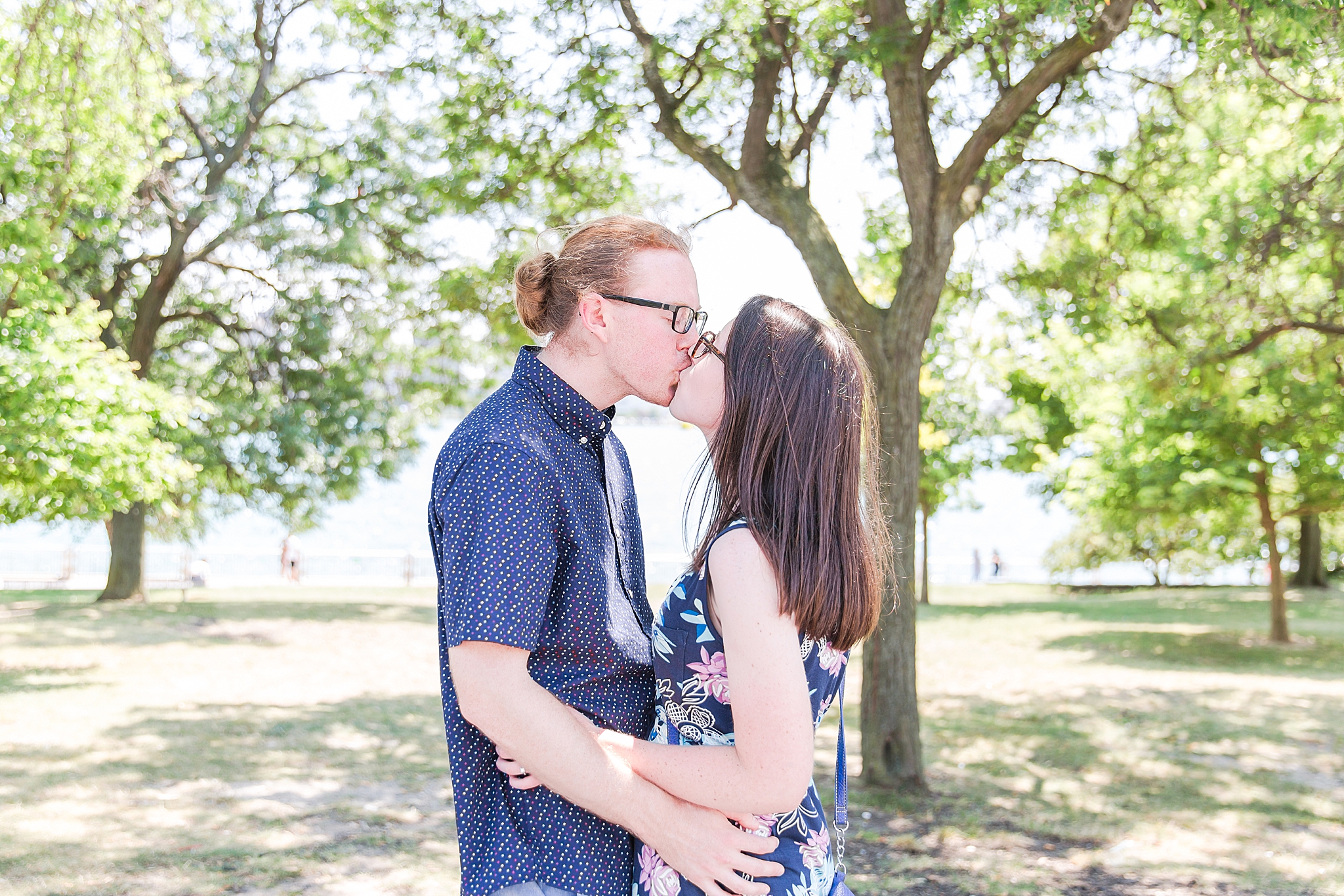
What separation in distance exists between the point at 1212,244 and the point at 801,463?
8485 millimetres

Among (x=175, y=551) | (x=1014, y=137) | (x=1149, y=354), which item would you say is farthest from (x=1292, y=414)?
(x=175, y=551)

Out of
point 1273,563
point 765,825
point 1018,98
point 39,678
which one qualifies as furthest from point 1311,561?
point 765,825

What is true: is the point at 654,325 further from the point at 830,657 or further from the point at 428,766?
the point at 428,766

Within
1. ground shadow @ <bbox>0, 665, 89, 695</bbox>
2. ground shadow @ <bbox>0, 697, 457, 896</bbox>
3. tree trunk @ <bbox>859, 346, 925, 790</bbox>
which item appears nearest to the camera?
ground shadow @ <bbox>0, 697, 457, 896</bbox>

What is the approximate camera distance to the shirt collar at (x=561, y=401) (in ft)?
6.57

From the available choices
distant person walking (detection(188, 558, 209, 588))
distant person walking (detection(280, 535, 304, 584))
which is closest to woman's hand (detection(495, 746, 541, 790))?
distant person walking (detection(188, 558, 209, 588))

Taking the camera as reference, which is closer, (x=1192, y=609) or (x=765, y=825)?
(x=765, y=825)

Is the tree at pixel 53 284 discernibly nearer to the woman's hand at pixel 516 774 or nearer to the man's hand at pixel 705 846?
the woman's hand at pixel 516 774

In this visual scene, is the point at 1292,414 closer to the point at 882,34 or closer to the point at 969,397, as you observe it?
the point at 882,34

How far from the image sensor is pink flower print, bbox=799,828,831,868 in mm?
1973

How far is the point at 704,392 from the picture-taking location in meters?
1.98

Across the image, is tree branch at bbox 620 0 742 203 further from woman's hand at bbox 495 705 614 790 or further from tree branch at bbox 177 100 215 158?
tree branch at bbox 177 100 215 158

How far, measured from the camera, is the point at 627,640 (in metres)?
1.96

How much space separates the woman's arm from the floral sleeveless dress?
A: 8cm
